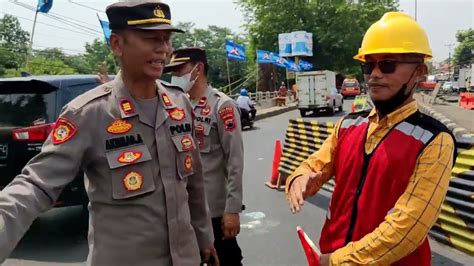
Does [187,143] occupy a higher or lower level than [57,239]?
higher

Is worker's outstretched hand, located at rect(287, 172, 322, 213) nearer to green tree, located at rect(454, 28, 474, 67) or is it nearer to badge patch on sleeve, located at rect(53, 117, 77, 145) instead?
badge patch on sleeve, located at rect(53, 117, 77, 145)

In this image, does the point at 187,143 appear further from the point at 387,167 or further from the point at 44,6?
the point at 44,6

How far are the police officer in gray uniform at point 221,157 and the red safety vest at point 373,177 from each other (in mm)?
1151

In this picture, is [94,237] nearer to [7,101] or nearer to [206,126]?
[206,126]

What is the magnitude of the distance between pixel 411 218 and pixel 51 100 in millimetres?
4439

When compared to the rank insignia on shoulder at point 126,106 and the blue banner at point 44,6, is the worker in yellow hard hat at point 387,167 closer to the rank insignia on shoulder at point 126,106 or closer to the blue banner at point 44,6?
the rank insignia on shoulder at point 126,106

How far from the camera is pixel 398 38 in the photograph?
2.01 m

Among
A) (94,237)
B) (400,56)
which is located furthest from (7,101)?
(400,56)

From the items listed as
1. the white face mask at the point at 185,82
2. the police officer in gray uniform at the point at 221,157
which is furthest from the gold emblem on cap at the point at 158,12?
the white face mask at the point at 185,82

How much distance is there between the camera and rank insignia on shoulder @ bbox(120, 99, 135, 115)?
6.51 ft

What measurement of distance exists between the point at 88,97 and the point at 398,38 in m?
1.31

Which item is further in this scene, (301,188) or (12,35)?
(12,35)

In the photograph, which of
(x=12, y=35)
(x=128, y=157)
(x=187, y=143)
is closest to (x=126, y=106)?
(x=128, y=157)

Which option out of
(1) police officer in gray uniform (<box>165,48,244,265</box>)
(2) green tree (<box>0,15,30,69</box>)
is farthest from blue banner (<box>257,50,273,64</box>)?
(2) green tree (<box>0,15,30,69</box>)
